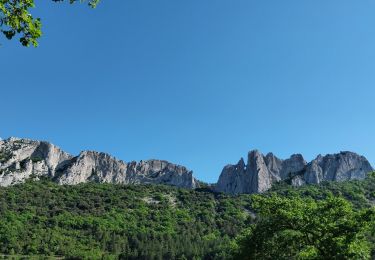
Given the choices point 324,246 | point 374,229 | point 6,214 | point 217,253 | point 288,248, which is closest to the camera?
point 374,229

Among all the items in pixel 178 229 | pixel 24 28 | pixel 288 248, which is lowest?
pixel 288 248

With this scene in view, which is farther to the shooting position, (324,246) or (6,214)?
(6,214)

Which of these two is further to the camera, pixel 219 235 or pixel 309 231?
pixel 219 235

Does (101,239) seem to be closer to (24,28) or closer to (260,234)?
(260,234)

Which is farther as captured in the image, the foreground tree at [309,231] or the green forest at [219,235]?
the green forest at [219,235]

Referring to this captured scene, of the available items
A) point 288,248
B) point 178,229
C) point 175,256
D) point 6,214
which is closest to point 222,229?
point 178,229

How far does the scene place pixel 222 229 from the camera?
19712 centimetres

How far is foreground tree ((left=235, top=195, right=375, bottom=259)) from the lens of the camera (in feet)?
72.4

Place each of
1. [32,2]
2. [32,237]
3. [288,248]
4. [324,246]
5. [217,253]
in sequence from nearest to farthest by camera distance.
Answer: [32,2] < [324,246] < [288,248] < [217,253] < [32,237]

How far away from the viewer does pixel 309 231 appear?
22984 millimetres

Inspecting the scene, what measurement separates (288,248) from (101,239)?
512 feet

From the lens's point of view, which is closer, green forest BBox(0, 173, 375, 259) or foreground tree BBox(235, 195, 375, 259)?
foreground tree BBox(235, 195, 375, 259)

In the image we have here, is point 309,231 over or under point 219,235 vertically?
under

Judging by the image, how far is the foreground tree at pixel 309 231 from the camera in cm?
2206
